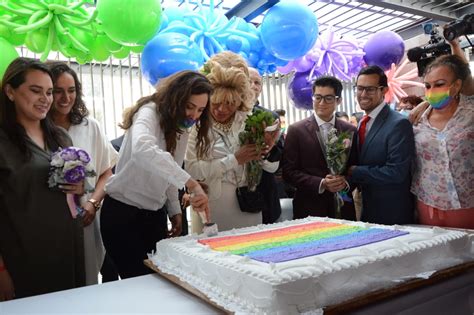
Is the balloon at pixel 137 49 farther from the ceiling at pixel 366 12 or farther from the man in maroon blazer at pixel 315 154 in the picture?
the man in maroon blazer at pixel 315 154

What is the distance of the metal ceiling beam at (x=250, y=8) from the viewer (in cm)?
335

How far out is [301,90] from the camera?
3.65 meters

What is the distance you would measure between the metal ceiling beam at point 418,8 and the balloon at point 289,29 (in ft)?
2.94

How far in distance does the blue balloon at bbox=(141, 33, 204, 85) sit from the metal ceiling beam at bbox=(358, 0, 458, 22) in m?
1.82

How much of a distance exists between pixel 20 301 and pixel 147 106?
0.88 m

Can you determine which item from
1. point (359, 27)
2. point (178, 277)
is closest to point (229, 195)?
point (178, 277)

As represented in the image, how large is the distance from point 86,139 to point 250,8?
6.77ft

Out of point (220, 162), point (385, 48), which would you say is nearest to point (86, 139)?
point (220, 162)

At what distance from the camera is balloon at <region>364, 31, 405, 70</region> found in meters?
3.52

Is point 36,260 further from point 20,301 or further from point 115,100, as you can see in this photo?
point 115,100

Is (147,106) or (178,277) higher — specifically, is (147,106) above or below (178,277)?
above

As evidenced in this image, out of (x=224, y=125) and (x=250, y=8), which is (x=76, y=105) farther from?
(x=250, y=8)

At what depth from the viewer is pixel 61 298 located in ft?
4.06

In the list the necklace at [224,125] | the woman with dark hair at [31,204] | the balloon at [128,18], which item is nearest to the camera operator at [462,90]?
the necklace at [224,125]
